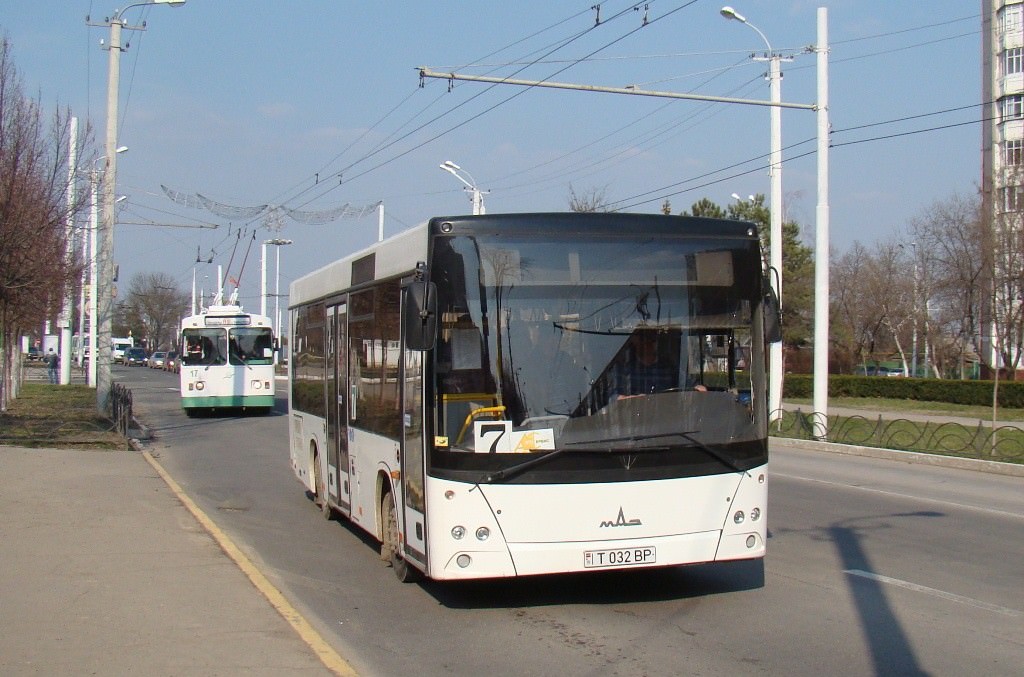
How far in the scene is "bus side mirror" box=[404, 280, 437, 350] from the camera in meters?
7.48

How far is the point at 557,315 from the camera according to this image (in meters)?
7.66

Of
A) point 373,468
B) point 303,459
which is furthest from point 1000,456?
A: point 373,468

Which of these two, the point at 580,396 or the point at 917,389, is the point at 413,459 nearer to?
the point at 580,396

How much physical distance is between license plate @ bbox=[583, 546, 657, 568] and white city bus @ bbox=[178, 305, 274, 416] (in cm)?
2518

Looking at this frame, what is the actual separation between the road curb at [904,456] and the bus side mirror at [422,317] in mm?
14047

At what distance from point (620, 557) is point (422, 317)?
84.1 inches

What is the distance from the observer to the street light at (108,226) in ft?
87.5

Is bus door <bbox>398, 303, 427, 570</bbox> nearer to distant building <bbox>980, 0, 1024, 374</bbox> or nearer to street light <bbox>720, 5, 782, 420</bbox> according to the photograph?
street light <bbox>720, 5, 782, 420</bbox>

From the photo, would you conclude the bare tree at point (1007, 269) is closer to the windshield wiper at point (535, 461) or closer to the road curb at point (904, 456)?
the road curb at point (904, 456)

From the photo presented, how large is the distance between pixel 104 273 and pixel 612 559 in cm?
2295

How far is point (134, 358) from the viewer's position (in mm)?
107812

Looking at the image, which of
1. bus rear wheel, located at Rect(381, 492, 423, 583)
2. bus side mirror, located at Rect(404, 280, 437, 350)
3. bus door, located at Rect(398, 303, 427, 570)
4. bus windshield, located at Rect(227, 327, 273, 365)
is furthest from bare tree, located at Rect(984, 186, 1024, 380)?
bus side mirror, located at Rect(404, 280, 437, 350)

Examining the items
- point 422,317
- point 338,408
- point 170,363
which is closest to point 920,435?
point 338,408

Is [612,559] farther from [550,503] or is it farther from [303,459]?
[303,459]
